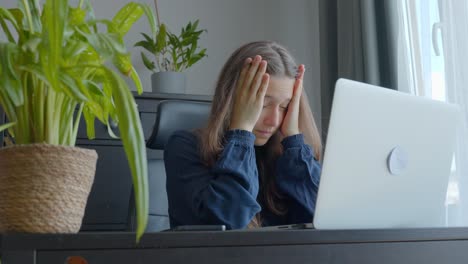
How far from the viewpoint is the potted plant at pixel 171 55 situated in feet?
8.36

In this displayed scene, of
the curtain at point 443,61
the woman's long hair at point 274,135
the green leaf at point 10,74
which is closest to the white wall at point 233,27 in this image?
the curtain at point 443,61

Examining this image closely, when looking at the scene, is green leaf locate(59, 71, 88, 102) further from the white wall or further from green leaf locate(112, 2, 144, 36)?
the white wall

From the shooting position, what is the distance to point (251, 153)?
152 cm

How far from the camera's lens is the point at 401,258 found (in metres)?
0.96

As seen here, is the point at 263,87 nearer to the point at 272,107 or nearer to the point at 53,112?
the point at 272,107

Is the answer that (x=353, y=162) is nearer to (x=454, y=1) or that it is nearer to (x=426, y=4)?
(x=454, y=1)

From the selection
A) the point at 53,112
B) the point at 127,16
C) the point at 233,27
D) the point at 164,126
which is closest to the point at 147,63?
the point at 233,27

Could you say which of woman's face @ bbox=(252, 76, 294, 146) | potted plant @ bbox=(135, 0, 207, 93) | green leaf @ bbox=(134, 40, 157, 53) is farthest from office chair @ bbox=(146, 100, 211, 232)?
green leaf @ bbox=(134, 40, 157, 53)

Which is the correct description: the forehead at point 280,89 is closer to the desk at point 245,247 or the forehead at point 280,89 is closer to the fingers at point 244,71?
the fingers at point 244,71

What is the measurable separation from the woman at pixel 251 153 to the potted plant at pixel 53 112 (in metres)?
0.56

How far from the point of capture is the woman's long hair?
1.60m

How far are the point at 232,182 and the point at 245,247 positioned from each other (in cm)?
61

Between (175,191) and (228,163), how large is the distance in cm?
20

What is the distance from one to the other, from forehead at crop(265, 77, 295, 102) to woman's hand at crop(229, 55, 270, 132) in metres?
0.07
